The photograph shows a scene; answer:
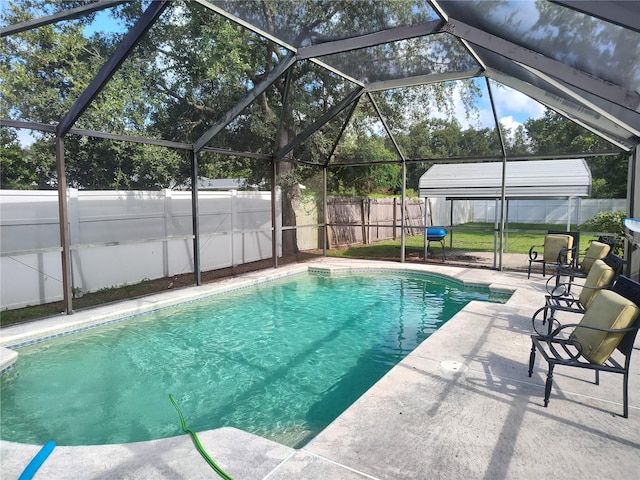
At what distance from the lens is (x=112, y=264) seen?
24.7 ft

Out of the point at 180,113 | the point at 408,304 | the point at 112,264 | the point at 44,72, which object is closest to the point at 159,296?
the point at 112,264

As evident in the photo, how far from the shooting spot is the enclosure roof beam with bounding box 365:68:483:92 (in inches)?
290

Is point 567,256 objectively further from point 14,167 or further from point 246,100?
point 14,167

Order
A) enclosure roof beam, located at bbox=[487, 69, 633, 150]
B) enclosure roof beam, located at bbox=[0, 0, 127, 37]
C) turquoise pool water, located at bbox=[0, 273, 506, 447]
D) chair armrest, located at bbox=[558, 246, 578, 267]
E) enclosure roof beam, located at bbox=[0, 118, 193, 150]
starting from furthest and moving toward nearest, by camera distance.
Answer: chair armrest, located at bbox=[558, 246, 578, 267]
enclosure roof beam, located at bbox=[487, 69, 633, 150]
enclosure roof beam, located at bbox=[0, 118, 193, 150]
enclosure roof beam, located at bbox=[0, 0, 127, 37]
turquoise pool water, located at bbox=[0, 273, 506, 447]

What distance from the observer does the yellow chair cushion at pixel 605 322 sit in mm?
2723

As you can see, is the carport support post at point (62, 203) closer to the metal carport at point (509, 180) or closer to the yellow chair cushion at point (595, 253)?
the yellow chair cushion at point (595, 253)

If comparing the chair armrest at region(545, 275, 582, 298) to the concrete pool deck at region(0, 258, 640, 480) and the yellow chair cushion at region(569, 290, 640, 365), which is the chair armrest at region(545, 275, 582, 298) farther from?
the yellow chair cushion at region(569, 290, 640, 365)

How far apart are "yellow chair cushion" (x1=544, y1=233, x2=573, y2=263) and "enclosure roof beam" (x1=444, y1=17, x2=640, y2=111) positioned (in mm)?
4552

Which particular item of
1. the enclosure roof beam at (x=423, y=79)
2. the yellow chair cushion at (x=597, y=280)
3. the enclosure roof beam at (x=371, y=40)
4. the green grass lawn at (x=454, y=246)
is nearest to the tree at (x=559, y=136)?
the enclosure roof beam at (x=423, y=79)

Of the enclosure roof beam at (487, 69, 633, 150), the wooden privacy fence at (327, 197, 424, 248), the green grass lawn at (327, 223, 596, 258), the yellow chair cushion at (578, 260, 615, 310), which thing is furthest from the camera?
the wooden privacy fence at (327, 197, 424, 248)

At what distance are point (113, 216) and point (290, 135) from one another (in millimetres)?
4376

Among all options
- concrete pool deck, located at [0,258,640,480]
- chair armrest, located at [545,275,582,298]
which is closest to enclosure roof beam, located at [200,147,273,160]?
concrete pool deck, located at [0,258,640,480]

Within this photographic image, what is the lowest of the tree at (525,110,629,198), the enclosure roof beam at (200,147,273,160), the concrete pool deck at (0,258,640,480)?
the concrete pool deck at (0,258,640,480)

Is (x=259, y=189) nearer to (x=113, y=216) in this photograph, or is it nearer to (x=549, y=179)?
(x=113, y=216)
